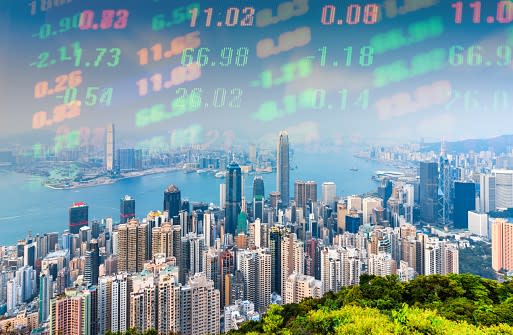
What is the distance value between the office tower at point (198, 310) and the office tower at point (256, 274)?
0.71 m

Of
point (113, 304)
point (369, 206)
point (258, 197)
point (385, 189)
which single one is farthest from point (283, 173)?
point (113, 304)

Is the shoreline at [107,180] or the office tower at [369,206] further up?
the shoreline at [107,180]

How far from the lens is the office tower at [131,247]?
12.6 feet

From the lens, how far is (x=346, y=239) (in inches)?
184

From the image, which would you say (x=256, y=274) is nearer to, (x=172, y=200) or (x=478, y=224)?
(x=172, y=200)

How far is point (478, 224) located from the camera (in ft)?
16.1

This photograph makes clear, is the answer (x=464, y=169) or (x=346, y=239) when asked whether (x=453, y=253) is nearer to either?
(x=346, y=239)

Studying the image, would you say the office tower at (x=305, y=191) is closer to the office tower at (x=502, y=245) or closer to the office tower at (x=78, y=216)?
the office tower at (x=502, y=245)

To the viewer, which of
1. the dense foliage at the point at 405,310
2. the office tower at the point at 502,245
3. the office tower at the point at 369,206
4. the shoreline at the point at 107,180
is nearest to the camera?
the dense foliage at the point at 405,310

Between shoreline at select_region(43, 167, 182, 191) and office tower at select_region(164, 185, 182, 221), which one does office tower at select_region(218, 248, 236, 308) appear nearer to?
office tower at select_region(164, 185, 182, 221)

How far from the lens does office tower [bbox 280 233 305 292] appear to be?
396 centimetres

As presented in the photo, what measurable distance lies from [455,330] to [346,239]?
12.1ft

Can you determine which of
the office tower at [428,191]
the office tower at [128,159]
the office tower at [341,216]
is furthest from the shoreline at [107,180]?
the office tower at [428,191]

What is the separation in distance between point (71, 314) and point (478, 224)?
5024 mm
